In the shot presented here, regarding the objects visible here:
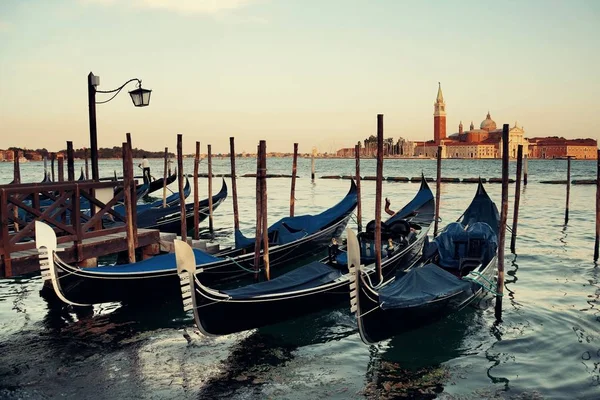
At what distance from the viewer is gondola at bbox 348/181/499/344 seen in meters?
5.44

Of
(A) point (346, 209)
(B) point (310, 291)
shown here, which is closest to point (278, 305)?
(B) point (310, 291)

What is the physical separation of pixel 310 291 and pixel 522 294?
3589mm

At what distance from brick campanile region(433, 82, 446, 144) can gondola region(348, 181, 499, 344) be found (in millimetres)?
116253

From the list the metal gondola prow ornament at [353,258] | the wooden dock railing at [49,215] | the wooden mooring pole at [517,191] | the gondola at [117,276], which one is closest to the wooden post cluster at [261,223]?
the gondola at [117,276]

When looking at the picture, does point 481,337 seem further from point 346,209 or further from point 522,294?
point 346,209

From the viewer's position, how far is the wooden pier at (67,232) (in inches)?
245

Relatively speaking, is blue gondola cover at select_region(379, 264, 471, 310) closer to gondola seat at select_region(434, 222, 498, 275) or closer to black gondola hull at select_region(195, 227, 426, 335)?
black gondola hull at select_region(195, 227, 426, 335)

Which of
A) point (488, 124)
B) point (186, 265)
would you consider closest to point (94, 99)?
point (186, 265)

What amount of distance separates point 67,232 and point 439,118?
393ft

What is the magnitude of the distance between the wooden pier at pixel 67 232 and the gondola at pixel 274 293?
4.00 ft

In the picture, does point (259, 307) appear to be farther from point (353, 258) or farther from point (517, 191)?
point (517, 191)

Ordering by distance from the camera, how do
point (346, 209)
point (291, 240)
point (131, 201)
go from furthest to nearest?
point (346, 209) < point (291, 240) < point (131, 201)

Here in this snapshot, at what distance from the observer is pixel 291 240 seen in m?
9.38

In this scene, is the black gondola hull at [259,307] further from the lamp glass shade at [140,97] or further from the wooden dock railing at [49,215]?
the lamp glass shade at [140,97]
